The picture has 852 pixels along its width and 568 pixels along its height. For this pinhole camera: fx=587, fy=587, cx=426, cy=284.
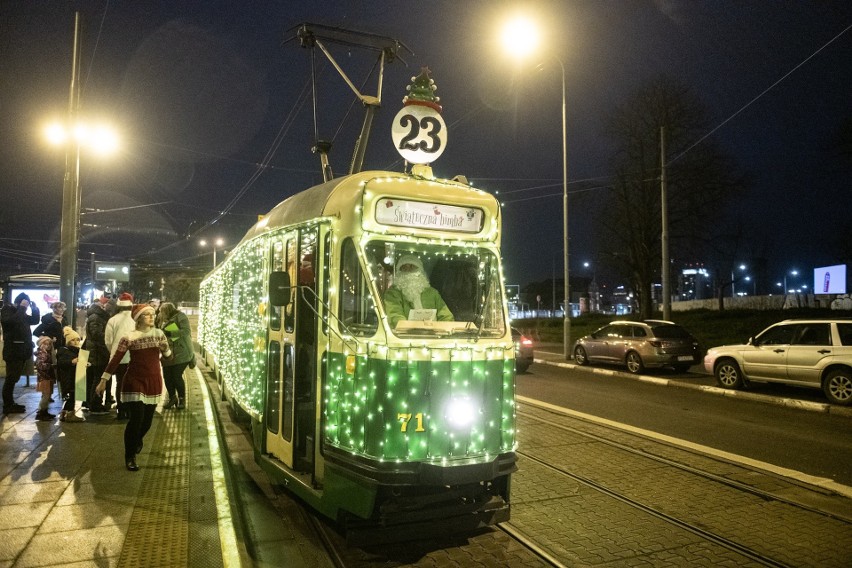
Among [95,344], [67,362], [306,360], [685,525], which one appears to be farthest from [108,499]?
[685,525]

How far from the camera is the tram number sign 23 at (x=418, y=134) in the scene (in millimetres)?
6246

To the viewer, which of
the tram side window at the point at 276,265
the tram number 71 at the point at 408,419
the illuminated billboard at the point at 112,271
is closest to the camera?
the tram number 71 at the point at 408,419

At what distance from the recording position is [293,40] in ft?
39.3

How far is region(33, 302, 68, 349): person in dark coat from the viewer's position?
9461mm

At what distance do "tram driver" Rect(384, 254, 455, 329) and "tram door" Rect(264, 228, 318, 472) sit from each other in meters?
0.72

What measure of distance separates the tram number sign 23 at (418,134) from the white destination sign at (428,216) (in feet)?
3.65

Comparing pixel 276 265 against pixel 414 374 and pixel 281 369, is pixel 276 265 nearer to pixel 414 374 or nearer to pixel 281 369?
pixel 281 369

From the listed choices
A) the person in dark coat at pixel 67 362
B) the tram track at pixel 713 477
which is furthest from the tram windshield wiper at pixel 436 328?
the person in dark coat at pixel 67 362

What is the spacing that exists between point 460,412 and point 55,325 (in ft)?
25.7

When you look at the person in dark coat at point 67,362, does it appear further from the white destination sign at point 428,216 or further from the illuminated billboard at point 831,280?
the illuminated billboard at point 831,280

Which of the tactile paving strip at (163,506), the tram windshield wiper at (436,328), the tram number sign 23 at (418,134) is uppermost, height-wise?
the tram number sign 23 at (418,134)

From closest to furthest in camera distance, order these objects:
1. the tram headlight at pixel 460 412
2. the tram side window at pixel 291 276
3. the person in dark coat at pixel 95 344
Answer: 1. the tram headlight at pixel 460 412
2. the tram side window at pixel 291 276
3. the person in dark coat at pixel 95 344

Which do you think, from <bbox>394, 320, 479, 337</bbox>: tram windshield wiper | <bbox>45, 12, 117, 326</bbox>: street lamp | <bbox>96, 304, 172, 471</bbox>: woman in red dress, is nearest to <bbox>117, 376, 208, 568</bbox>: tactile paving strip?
<bbox>96, 304, 172, 471</bbox>: woman in red dress

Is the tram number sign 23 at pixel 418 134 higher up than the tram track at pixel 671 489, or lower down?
higher up
